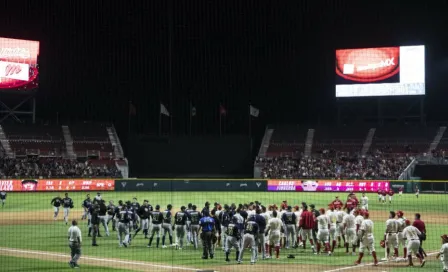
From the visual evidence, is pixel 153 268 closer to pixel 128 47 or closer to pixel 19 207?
pixel 19 207

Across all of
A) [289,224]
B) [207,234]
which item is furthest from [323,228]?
[207,234]

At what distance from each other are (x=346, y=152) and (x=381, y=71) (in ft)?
36.3

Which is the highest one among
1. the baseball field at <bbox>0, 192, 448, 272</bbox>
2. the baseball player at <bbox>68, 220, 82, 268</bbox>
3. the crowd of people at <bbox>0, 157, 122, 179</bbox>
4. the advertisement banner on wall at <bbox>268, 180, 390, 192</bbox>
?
the crowd of people at <bbox>0, 157, 122, 179</bbox>

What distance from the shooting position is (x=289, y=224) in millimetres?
22641

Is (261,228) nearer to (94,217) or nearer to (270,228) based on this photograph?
(270,228)

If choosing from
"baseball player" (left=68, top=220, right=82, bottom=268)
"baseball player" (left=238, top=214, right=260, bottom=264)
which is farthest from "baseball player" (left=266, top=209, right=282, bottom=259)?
"baseball player" (left=68, top=220, right=82, bottom=268)

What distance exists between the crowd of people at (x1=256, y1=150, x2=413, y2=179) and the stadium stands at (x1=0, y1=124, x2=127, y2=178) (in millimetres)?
19145

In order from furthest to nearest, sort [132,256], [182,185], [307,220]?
[182,185] → [307,220] → [132,256]

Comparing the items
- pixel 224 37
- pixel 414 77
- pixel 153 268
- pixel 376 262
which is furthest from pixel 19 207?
pixel 414 77

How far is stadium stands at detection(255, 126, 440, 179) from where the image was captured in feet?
212

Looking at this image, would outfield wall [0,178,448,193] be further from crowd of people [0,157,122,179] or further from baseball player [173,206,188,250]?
baseball player [173,206,188,250]

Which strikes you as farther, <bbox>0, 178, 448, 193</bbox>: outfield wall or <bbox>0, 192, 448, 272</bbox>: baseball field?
<bbox>0, 178, 448, 193</bbox>: outfield wall

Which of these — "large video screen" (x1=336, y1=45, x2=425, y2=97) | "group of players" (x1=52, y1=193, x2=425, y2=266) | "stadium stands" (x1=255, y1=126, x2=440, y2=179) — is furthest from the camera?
"large video screen" (x1=336, y1=45, x2=425, y2=97)

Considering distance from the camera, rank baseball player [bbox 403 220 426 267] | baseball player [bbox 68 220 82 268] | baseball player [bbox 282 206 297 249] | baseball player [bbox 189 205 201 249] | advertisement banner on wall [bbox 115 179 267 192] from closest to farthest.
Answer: baseball player [bbox 68 220 82 268]
baseball player [bbox 403 220 426 267]
baseball player [bbox 189 205 201 249]
baseball player [bbox 282 206 297 249]
advertisement banner on wall [bbox 115 179 267 192]
